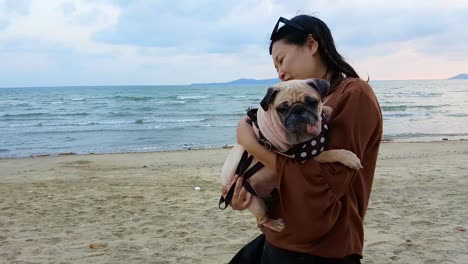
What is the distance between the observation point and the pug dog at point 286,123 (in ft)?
6.16

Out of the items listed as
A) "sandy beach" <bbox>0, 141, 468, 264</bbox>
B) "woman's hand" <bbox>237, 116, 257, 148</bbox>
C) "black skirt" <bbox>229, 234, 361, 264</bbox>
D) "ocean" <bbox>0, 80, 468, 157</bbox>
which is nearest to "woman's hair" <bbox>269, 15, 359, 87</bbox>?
"woman's hand" <bbox>237, 116, 257, 148</bbox>

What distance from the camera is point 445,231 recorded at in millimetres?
5609

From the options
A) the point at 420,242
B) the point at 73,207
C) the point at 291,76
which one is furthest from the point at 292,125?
the point at 73,207

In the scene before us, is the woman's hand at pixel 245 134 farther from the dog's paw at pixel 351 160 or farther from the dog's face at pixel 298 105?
the dog's paw at pixel 351 160

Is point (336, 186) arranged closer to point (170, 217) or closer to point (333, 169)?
point (333, 169)

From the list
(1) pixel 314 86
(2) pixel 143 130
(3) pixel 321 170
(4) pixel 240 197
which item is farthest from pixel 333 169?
(2) pixel 143 130

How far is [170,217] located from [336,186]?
5.02 metres

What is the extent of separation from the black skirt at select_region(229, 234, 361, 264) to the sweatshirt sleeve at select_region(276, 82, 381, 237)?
208 mm

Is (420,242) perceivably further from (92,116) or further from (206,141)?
(92,116)

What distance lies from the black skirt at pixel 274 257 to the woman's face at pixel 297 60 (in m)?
0.82

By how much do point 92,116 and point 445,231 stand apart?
90.4 feet

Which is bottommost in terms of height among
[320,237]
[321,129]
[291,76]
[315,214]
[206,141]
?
[206,141]

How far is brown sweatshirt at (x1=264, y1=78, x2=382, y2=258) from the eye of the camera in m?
1.76

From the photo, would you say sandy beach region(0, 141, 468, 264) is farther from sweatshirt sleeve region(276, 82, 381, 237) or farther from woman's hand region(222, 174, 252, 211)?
sweatshirt sleeve region(276, 82, 381, 237)
